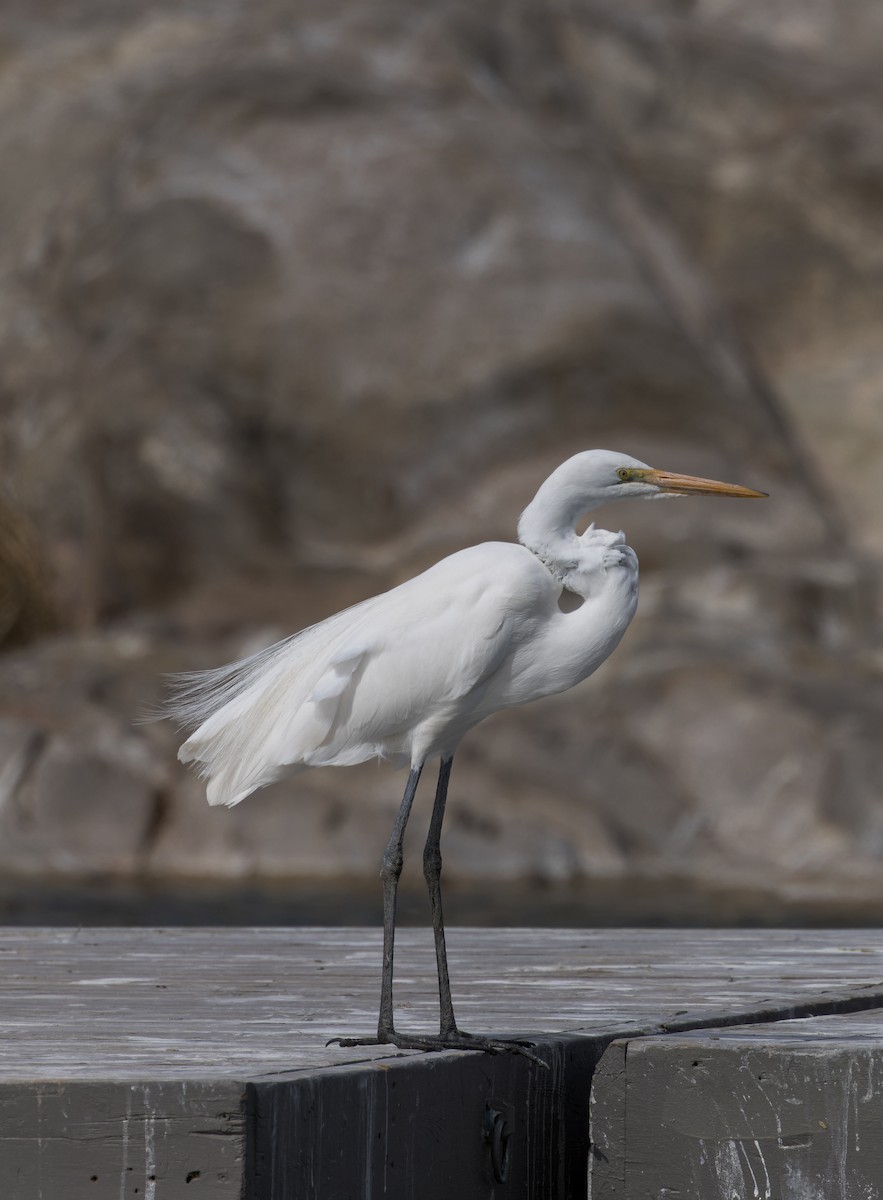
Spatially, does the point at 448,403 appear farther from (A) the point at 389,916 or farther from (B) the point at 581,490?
(A) the point at 389,916

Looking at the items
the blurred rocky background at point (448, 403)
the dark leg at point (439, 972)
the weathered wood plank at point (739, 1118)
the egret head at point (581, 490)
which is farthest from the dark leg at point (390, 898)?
the blurred rocky background at point (448, 403)

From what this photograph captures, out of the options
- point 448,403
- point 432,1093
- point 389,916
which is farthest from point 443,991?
point 448,403

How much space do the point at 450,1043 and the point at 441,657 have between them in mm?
737

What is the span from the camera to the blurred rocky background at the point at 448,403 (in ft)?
42.4

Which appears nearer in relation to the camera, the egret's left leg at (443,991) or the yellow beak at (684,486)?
the egret's left leg at (443,991)

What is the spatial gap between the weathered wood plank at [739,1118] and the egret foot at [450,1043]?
0.23 m

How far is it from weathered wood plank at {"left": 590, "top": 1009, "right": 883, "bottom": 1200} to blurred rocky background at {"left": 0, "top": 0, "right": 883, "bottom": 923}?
24.3 ft

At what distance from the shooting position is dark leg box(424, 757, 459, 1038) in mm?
3953

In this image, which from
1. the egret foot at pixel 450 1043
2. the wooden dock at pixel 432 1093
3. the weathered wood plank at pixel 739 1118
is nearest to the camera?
the wooden dock at pixel 432 1093

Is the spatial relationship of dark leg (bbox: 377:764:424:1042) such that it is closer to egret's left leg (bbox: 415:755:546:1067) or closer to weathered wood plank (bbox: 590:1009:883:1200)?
egret's left leg (bbox: 415:755:546:1067)

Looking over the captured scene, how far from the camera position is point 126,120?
19.9 m

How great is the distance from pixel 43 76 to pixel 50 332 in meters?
3.28

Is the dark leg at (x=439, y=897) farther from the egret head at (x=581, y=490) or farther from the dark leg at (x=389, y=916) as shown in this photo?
the egret head at (x=581, y=490)

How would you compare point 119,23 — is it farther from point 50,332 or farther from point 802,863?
point 802,863
